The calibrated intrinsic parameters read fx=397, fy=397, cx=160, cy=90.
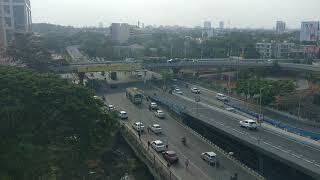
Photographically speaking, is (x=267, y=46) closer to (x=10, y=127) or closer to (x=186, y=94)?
(x=186, y=94)

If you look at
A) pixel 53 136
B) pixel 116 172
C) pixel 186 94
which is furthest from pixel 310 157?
pixel 186 94

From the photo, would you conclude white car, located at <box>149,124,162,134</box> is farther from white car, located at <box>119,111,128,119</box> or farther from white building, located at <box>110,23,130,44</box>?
white building, located at <box>110,23,130,44</box>

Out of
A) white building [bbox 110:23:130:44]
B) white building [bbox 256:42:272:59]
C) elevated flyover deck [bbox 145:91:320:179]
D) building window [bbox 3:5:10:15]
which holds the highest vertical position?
building window [bbox 3:5:10:15]

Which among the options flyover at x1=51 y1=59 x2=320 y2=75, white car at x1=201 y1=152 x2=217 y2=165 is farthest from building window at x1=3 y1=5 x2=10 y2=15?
white car at x1=201 y1=152 x2=217 y2=165

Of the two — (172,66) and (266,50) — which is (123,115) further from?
(266,50)

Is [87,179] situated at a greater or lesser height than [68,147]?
lesser
